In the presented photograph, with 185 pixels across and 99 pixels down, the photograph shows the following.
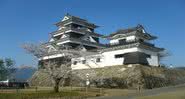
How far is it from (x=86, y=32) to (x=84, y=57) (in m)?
10.2

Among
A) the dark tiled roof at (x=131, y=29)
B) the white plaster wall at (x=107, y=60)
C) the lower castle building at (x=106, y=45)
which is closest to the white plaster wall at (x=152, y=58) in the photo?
the lower castle building at (x=106, y=45)

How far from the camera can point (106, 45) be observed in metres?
49.6

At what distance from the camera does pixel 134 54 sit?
41344 millimetres

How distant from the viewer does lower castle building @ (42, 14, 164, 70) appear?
138ft

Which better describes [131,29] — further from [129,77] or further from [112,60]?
[129,77]

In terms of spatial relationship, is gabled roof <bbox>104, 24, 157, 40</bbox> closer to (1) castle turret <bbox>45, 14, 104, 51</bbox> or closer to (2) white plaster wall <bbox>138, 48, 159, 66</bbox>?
(2) white plaster wall <bbox>138, 48, 159, 66</bbox>

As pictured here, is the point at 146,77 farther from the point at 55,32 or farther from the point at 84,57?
the point at 55,32

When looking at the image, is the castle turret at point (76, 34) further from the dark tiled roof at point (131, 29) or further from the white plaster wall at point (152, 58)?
the white plaster wall at point (152, 58)

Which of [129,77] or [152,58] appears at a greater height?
[152,58]

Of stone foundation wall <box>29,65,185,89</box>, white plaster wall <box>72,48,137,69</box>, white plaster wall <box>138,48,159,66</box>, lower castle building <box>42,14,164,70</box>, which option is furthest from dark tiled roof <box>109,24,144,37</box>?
stone foundation wall <box>29,65,185,89</box>

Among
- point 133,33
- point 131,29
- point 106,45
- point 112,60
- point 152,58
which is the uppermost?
point 131,29

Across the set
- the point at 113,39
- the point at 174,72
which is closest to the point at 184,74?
the point at 174,72

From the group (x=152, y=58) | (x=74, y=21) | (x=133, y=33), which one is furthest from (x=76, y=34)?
(x=152, y=58)

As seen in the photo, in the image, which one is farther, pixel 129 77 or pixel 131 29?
pixel 131 29
